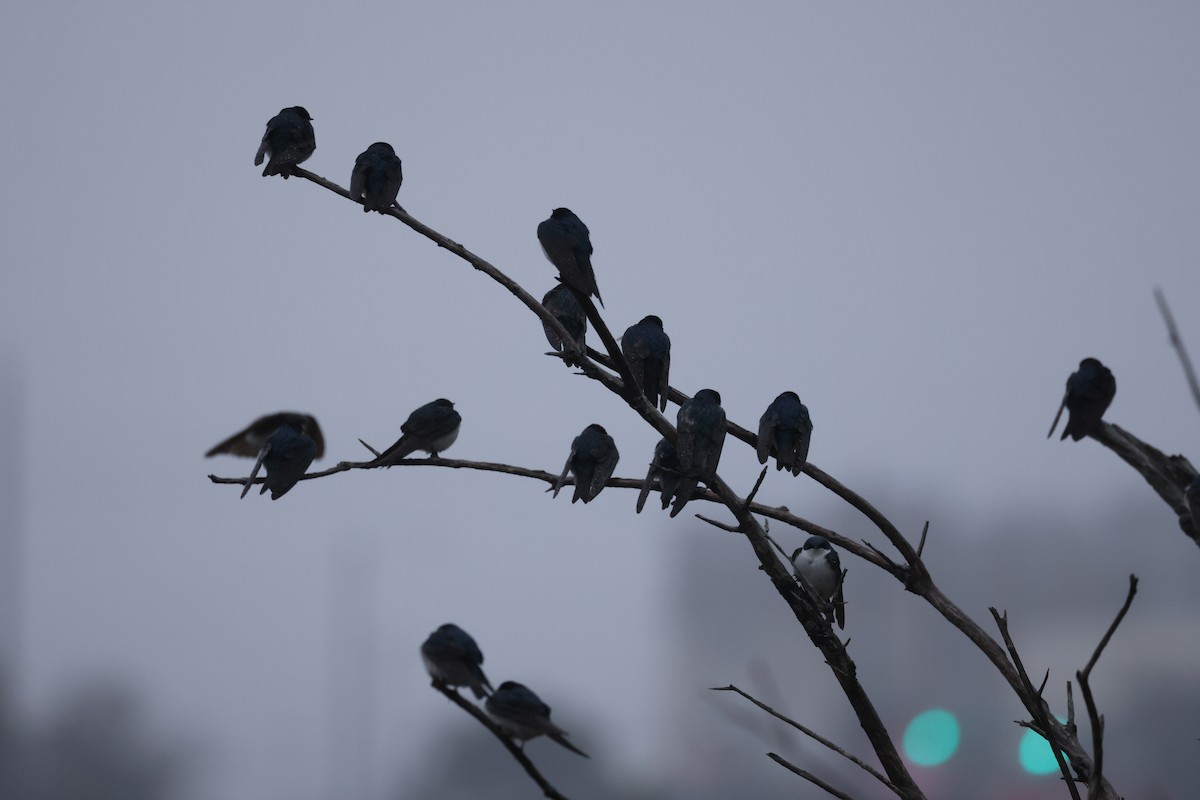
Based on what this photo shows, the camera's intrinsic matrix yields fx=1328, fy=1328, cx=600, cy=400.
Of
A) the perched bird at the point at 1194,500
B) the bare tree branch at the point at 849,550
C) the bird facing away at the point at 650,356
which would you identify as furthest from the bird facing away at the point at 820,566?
the perched bird at the point at 1194,500

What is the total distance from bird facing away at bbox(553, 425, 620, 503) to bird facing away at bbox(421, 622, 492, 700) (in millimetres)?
652

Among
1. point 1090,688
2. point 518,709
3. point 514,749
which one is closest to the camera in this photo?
point 1090,688

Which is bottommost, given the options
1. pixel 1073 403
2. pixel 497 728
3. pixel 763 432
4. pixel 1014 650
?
pixel 497 728

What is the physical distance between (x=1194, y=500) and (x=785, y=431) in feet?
4.96

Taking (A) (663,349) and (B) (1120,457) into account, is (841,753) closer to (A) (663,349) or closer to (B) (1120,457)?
(B) (1120,457)

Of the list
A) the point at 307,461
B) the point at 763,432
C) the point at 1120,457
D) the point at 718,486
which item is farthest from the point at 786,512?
the point at 307,461

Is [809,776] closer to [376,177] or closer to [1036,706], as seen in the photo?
[1036,706]

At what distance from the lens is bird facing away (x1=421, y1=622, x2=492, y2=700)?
4.03 m

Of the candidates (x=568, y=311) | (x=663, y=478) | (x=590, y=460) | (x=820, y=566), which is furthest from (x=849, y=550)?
(x=820, y=566)

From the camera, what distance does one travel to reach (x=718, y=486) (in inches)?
147

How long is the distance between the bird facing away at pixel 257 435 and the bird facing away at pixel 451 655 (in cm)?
470

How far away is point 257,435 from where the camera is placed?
30.3ft

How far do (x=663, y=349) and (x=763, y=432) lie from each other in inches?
20.4

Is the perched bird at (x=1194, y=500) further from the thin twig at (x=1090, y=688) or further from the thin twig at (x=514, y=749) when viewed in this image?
the thin twig at (x=514, y=749)
